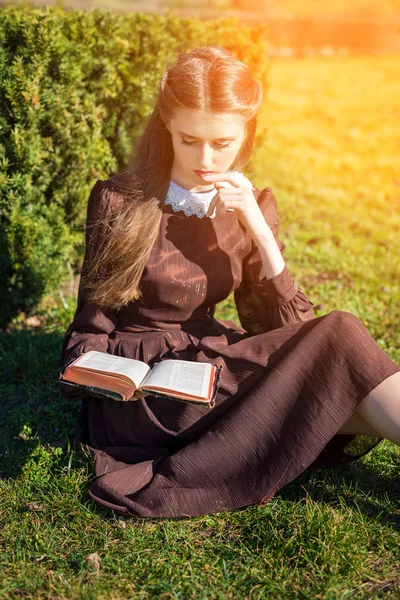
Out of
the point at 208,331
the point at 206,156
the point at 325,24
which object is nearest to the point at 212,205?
the point at 206,156

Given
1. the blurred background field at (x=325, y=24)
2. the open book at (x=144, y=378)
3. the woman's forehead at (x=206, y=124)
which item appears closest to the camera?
the open book at (x=144, y=378)

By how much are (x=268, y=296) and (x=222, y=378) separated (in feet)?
1.57

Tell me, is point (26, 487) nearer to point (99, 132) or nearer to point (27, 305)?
point (27, 305)

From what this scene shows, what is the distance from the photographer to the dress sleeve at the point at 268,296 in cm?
307

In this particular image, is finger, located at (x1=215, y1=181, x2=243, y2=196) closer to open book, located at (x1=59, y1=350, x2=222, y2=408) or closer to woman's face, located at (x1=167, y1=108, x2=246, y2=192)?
woman's face, located at (x1=167, y1=108, x2=246, y2=192)

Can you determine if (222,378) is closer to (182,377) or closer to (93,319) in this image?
(182,377)

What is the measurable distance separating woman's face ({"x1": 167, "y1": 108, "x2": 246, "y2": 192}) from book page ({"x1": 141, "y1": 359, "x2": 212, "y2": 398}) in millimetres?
865

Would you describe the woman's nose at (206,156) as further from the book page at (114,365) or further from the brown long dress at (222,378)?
the book page at (114,365)

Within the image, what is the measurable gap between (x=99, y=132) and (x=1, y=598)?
A: 320 centimetres

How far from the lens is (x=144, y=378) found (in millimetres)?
2738

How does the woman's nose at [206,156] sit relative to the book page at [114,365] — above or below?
above

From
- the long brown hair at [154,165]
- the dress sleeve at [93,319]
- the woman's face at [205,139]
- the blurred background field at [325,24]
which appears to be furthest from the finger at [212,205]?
the blurred background field at [325,24]

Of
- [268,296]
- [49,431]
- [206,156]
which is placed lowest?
[49,431]

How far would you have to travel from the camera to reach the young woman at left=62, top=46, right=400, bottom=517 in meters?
2.75
